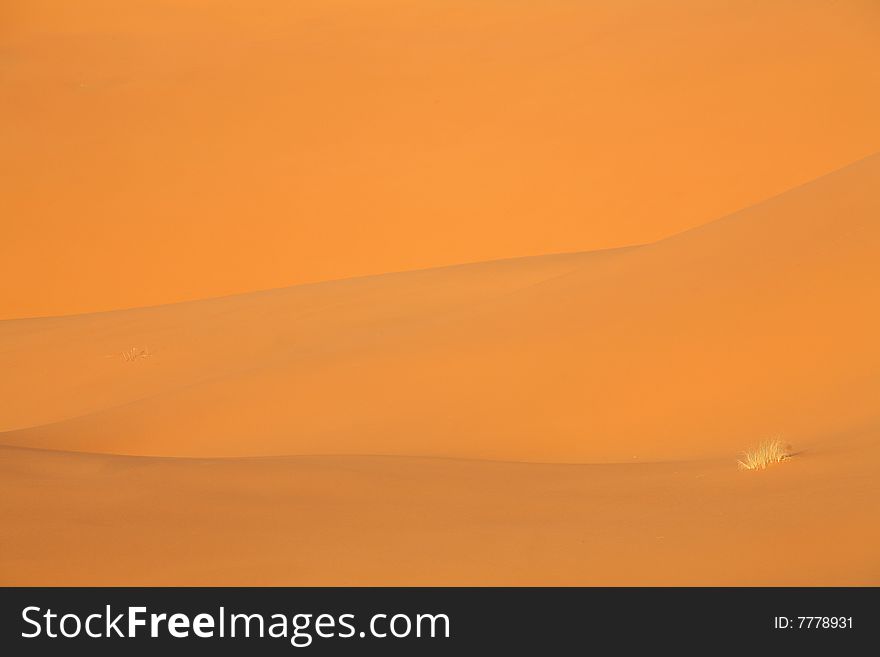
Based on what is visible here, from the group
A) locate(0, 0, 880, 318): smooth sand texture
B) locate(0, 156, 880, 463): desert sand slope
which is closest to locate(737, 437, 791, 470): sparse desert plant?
locate(0, 156, 880, 463): desert sand slope

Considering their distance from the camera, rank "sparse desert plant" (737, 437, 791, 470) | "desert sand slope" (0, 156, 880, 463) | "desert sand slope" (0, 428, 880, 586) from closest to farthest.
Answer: "desert sand slope" (0, 428, 880, 586)
"sparse desert plant" (737, 437, 791, 470)
"desert sand slope" (0, 156, 880, 463)

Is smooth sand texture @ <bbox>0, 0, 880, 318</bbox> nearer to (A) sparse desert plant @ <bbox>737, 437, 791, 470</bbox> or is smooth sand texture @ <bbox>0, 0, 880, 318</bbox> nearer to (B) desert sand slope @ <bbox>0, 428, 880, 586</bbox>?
(A) sparse desert plant @ <bbox>737, 437, 791, 470</bbox>

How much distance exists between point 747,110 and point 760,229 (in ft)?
32.1

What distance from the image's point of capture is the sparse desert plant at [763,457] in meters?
5.98

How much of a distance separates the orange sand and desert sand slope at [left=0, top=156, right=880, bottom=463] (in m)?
0.04

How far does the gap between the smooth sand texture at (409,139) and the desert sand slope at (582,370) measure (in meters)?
6.19

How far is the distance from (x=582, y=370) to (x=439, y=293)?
16.4 ft

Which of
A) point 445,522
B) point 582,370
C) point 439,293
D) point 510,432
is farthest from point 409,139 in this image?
point 445,522

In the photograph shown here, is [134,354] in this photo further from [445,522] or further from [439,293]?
[445,522]

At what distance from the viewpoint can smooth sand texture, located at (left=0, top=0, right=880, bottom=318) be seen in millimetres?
18219

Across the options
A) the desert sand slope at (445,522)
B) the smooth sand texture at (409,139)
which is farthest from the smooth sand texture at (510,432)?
the smooth sand texture at (409,139)

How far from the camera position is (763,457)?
236 inches
